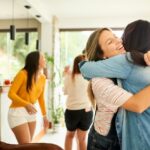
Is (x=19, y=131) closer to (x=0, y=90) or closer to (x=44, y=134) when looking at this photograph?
(x=0, y=90)

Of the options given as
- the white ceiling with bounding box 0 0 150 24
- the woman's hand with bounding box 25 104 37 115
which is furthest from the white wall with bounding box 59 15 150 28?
the woman's hand with bounding box 25 104 37 115

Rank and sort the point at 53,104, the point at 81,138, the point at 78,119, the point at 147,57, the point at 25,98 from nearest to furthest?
the point at 147,57 < the point at 25,98 < the point at 78,119 < the point at 81,138 < the point at 53,104

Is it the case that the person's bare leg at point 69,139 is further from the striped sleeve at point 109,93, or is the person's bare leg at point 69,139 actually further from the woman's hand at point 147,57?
the woman's hand at point 147,57

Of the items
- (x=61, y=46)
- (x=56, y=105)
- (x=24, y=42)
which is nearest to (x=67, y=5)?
(x=24, y=42)

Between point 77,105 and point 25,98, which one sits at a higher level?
point 25,98

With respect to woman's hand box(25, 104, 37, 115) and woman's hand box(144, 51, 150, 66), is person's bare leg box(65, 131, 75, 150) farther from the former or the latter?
woman's hand box(144, 51, 150, 66)

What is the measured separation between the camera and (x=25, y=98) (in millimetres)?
2684

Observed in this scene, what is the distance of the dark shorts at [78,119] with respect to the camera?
10.6ft

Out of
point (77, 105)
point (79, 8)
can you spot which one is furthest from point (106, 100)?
point (79, 8)

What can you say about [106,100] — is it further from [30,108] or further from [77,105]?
[77,105]

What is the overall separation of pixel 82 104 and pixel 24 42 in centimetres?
253

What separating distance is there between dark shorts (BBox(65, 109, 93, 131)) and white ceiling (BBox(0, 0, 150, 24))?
6.22ft

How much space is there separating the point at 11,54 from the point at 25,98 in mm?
2361

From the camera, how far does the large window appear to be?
14.0 ft
